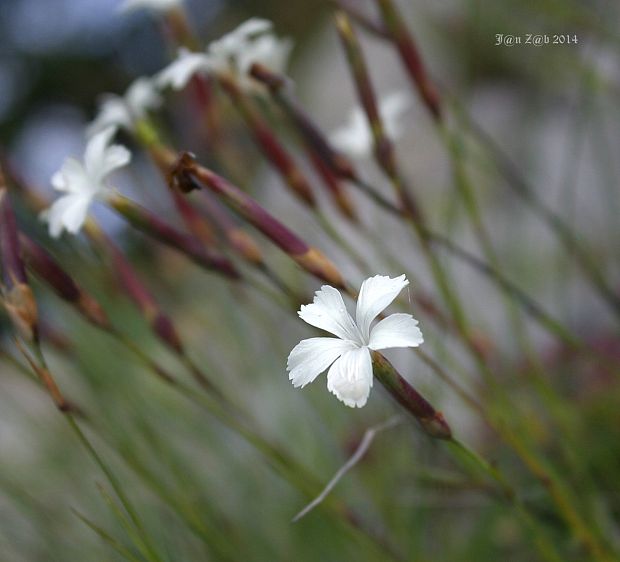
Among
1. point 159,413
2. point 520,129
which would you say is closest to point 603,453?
point 159,413

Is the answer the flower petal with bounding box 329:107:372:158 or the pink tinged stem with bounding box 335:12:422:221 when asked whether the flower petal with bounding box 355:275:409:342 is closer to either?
the pink tinged stem with bounding box 335:12:422:221

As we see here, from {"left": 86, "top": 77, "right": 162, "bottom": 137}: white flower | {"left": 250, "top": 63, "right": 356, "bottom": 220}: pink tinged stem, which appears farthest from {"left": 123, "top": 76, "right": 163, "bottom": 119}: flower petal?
{"left": 250, "top": 63, "right": 356, "bottom": 220}: pink tinged stem

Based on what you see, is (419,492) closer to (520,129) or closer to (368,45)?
(520,129)

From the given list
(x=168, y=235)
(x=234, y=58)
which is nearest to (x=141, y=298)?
(x=168, y=235)

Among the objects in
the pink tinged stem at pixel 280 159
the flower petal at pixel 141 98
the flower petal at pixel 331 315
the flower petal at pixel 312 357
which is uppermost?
the flower petal at pixel 141 98

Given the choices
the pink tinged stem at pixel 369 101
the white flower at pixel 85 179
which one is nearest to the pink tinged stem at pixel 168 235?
the white flower at pixel 85 179

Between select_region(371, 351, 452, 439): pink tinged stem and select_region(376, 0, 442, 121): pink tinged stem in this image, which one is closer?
select_region(371, 351, 452, 439): pink tinged stem

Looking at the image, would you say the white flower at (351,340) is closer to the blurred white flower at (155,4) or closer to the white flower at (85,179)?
the white flower at (85,179)

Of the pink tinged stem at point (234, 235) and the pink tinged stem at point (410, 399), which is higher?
the pink tinged stem at point (234, 235)
